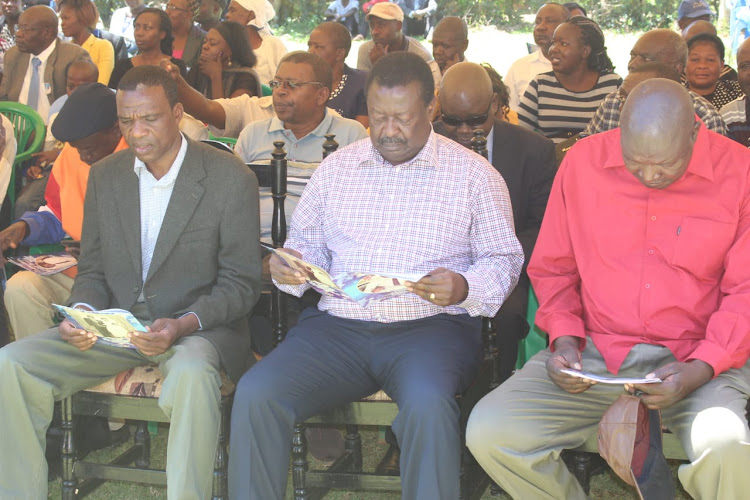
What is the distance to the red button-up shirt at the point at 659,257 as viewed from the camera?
113 inches

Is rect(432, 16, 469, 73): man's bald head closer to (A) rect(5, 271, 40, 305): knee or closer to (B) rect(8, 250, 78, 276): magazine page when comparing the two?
(B) rect(8, 250, 78, 276): magazine page

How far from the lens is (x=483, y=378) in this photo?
11.1 feet

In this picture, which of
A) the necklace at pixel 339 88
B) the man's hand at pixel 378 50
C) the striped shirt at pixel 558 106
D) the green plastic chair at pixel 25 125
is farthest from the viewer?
the man's hand at pixel 378 50

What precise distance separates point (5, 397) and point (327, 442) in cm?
137

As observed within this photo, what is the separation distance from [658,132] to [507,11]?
51.9 ft

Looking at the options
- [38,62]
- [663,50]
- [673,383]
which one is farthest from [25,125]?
[673,383]

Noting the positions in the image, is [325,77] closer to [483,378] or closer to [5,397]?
[483,378]

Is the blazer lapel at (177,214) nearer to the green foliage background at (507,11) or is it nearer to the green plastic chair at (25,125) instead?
the green plastic chair at (25,125)

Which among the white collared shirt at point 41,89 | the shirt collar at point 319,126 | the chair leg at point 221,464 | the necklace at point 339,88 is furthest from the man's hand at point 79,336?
the white collared shirt at point 41,89

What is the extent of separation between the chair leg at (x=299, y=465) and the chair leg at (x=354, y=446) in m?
0.53

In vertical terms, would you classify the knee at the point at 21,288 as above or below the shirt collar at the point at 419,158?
below

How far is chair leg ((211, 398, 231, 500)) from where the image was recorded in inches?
129

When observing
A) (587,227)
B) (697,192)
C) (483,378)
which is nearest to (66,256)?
(483,378)

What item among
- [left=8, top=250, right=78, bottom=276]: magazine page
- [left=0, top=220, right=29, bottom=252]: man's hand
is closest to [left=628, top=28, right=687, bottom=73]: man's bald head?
[left=8, top=250, right=78, bottom=276]: magazine page
